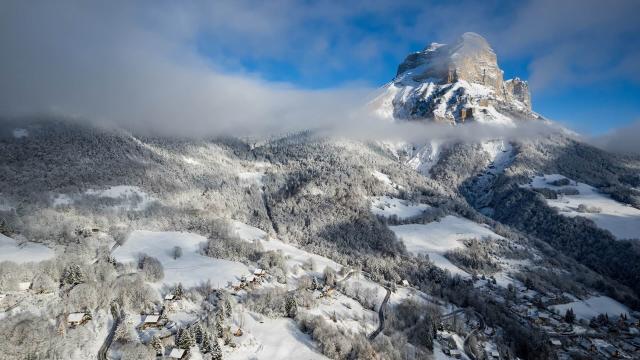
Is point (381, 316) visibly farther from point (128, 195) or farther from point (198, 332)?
point (128, 195)

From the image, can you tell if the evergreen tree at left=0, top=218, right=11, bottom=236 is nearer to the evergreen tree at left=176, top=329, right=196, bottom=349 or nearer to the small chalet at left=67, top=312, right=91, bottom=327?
the small chalet at left=67, top=312, right=91, bottom=327

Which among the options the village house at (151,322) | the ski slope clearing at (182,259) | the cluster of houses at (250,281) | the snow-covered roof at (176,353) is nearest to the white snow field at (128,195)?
the ski slope clearing at (182,259)

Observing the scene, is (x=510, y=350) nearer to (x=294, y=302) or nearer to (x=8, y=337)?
(x=294, y=302)

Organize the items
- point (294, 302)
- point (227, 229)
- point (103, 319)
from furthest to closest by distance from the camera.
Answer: point (227, 229), point (294, 302), point (103, 319)

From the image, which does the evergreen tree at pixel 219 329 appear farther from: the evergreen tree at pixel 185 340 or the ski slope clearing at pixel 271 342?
the evergreen tree at pixel 185 340

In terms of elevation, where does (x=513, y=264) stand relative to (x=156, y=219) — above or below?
above

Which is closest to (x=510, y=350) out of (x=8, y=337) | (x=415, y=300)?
(x=415, y=300)

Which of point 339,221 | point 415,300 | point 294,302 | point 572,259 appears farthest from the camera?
point 339,221
